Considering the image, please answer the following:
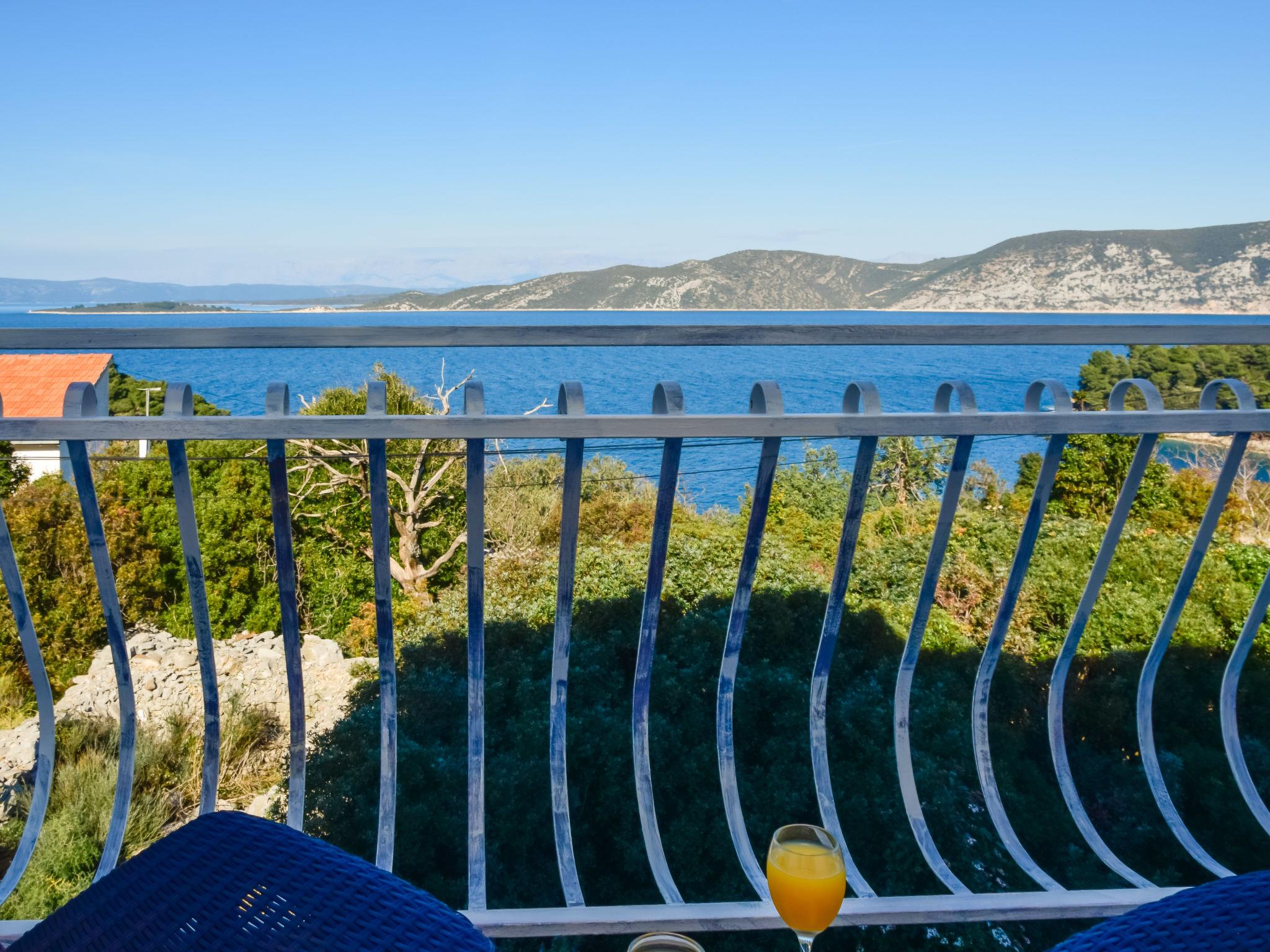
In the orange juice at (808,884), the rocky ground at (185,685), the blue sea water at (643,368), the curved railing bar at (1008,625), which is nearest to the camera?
the orange juice at (808,884)

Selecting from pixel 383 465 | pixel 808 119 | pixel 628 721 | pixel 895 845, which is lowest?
pixel 895 845

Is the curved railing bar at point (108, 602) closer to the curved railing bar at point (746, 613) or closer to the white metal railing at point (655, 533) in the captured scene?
the white metal railing at point (655, 533)

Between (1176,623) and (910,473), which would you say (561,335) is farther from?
(910,473)

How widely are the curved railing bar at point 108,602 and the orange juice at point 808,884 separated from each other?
1031mm

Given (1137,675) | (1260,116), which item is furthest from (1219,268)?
(1137,675)

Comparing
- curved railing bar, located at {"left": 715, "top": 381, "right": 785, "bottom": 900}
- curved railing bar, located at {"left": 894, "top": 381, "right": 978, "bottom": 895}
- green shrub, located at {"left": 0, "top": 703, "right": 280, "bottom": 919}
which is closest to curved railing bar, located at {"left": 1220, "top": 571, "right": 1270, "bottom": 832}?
curved railing bar, located at {"left": 894, "top": 381, "right": 978, "bottom": 895}

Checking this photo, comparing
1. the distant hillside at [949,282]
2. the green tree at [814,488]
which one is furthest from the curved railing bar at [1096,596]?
the distant hillside at [949,282]

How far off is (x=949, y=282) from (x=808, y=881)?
2458 inches

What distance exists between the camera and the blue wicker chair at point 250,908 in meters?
0.76

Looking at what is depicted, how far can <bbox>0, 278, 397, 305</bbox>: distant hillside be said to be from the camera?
278 feet

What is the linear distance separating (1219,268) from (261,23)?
53501mm

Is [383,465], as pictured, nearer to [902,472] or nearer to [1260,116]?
[902,472]

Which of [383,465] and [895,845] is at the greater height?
[383,465]

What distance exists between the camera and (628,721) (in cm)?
220
